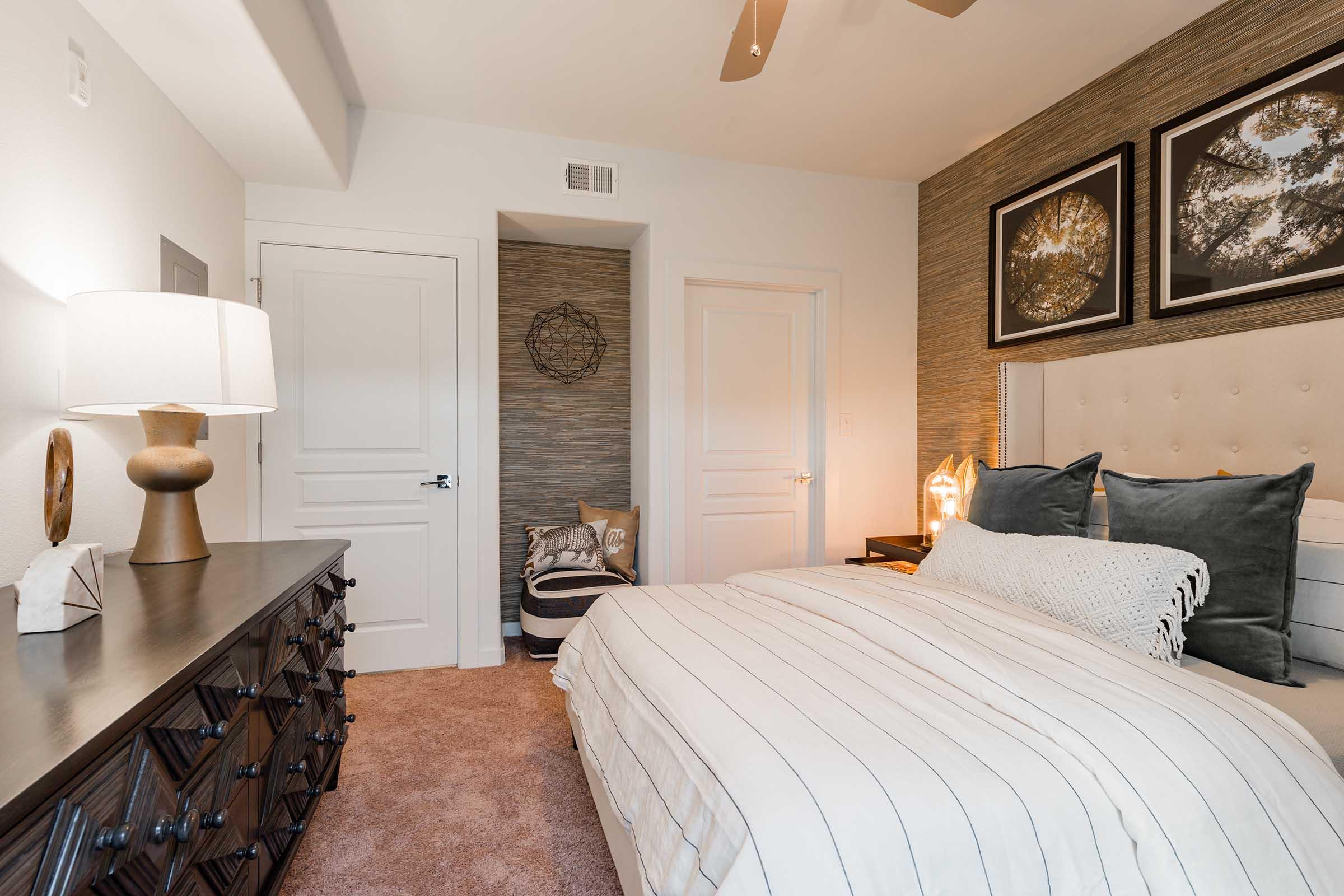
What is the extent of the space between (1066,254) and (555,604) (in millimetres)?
2821

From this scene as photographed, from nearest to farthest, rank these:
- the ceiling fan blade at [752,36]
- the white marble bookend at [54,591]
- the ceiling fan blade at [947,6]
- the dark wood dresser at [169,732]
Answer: the dark wood dresser at [169,732]
the white marble bookend at [54,591]
the ceiling fan blade at [947,6]
the ceiling fan blade at [752,36]

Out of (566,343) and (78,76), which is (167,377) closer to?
(78,76)

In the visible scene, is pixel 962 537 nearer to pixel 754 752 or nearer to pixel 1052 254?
pixel 754 752

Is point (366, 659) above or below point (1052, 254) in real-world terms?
below

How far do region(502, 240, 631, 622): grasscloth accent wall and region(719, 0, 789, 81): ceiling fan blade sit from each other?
5.86 feet

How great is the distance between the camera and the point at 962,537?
2031 millimetres

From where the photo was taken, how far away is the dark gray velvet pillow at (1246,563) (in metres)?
1.53

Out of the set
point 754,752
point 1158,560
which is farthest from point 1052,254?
point 754,752

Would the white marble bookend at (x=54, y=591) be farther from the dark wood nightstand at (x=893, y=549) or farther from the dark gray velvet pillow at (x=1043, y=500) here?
the dark wood nightstand at (x=893, y=549)

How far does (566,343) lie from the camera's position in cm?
386

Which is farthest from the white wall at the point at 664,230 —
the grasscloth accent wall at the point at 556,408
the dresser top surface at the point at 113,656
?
the dresser top surface at the point at 113,656

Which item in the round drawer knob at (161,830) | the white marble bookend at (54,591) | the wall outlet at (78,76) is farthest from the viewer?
the wall outlet at (78,76)

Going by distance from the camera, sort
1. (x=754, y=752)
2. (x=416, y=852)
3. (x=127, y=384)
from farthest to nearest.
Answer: (x=416, y=852) < (x=127, y=384) < (x=754, y=752)

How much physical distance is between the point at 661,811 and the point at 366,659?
249 centimetres
